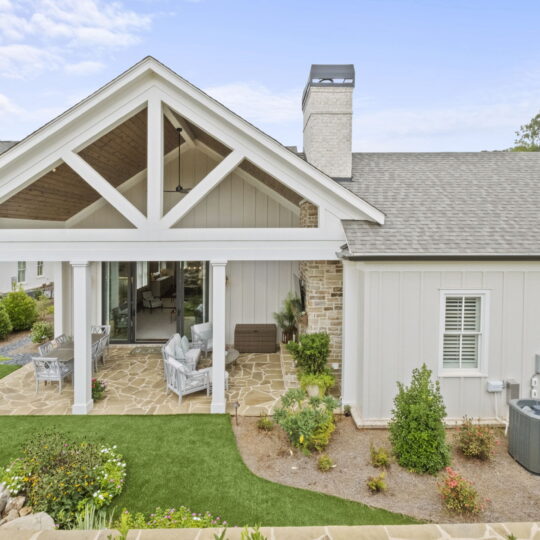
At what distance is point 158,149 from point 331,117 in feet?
15.5

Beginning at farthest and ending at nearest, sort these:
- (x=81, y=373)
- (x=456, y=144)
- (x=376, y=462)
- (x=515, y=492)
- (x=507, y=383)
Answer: (x=456, y=144), (x=81, y=373), (x=507, y=383), (x=376, y=462), (x=515, y=492)

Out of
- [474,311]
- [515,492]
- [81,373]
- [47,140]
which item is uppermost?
[47,140]

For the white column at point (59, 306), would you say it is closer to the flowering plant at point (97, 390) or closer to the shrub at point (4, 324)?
the shrub at point (4, 324)

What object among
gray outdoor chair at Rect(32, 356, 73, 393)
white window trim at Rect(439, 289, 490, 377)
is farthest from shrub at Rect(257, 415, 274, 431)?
gray outdoor chair at Rect(32, 356, 73, 393)

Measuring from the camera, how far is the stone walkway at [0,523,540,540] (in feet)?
12.4

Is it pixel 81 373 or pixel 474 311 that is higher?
pixel 474 311

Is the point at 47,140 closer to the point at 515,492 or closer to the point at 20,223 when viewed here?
the point at 20,223

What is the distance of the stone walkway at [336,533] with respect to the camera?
3.78m

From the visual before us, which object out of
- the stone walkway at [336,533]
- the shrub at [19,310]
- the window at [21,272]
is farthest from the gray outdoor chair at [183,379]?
the window at [21,272]

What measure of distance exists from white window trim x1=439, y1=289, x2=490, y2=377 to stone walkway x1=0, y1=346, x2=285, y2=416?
3.79 meters

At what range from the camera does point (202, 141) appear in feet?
38.7

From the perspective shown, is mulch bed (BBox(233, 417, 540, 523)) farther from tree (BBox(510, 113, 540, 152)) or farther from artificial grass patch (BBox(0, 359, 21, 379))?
tree (BBox(510, 113, 540, 152))

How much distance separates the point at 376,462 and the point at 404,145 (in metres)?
85.9

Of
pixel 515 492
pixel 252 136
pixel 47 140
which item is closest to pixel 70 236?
pixel 47 140
